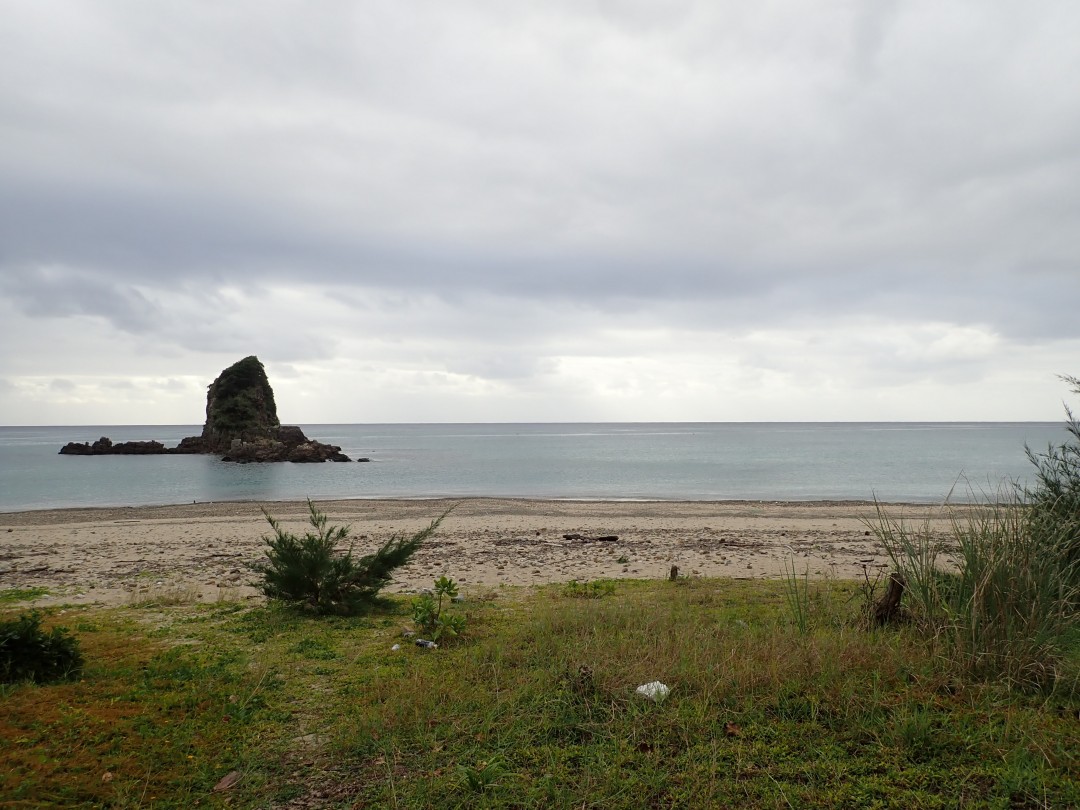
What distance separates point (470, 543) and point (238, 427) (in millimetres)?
84124

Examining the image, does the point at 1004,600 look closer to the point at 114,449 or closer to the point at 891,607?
the point at 891,607

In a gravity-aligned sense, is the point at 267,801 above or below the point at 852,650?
below

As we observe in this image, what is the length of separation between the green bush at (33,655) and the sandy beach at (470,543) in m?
3.85

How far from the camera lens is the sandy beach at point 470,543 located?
500 inches

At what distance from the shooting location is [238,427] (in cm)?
9200

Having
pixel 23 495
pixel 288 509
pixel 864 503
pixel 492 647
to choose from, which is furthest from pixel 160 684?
pixel 23 495

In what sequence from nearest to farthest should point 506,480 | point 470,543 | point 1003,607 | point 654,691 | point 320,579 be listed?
1. point 654,691
2. point 1003,607
3. point 320,579
4. point 470,543
5. point 506,480

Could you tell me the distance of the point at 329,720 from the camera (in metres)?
4.91

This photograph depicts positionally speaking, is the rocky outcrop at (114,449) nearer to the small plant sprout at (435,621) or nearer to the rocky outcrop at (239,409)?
the rocky outcrop at (239,409)

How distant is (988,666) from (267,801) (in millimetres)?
5310

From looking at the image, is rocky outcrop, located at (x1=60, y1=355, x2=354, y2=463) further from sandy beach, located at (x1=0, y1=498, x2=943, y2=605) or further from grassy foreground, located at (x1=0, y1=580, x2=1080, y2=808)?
grassy foreground, located at (x1=0, y1=580, x2=1080, y2=808)

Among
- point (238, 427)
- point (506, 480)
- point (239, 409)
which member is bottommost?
point (506, 480)

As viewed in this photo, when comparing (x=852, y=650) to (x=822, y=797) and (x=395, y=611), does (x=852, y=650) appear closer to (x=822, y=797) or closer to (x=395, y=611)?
(x=822, y=797)

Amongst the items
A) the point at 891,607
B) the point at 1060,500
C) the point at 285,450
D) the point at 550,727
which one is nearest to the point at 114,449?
the point at 285,450
